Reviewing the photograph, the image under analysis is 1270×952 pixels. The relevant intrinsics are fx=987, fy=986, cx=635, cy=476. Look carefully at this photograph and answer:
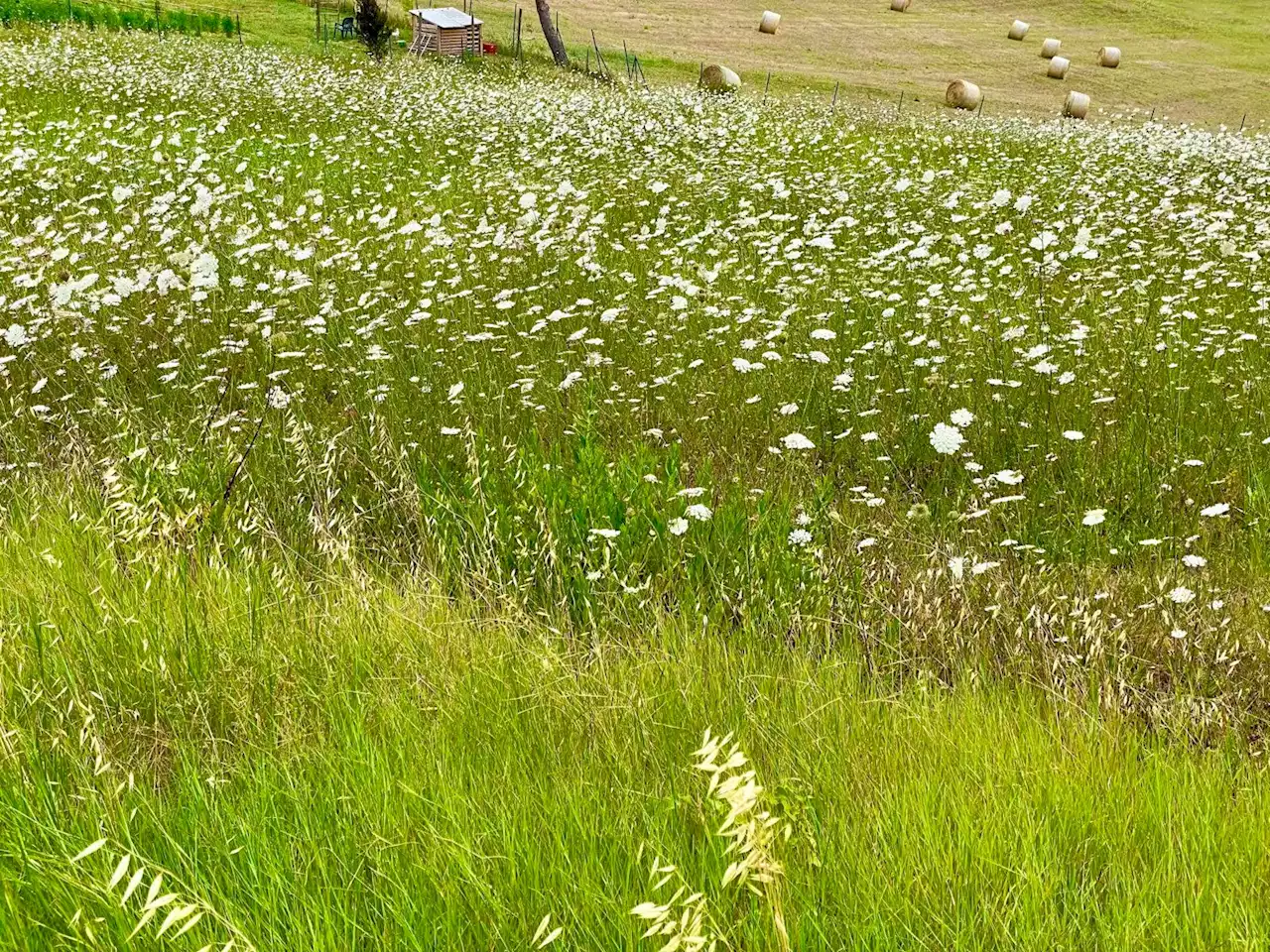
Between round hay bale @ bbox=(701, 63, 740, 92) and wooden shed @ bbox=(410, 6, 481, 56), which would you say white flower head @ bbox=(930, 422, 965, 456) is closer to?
round hay bale @ bbox=(701, 63, 740, 92)

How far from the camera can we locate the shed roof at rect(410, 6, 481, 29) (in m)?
29.8

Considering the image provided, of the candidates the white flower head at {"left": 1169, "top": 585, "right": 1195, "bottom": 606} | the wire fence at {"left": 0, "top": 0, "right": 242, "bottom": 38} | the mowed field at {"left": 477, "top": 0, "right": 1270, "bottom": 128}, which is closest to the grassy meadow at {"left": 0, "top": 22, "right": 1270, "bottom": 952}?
the white flower head at {"left": 1169, "top": 585, "right": 1195, "bottom": 606}

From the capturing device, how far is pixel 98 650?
267 cm

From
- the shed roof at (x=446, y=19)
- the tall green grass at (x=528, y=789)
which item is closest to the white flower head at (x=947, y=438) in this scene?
the tall green grass at (x=528, y=789)

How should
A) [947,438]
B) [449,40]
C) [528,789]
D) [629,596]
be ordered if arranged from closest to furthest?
[528,789]
[629,596]
[947,438]
[449,40]

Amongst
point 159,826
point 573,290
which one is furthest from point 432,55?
point 159,826

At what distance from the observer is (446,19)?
Answer: 1182 inches

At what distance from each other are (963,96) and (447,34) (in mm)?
15956

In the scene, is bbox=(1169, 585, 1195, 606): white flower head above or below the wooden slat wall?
below

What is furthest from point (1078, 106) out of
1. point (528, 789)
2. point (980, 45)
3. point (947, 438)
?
point (528, 789)

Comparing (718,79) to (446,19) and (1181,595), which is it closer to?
(446,19)

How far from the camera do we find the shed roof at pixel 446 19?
29750 millimetres

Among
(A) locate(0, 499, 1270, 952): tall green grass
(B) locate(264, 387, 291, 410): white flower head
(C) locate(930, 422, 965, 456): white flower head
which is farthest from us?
(B) locate(264, 387, 291, 410): white flower head

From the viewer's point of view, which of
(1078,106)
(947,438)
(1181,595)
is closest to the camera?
(1181,595)
